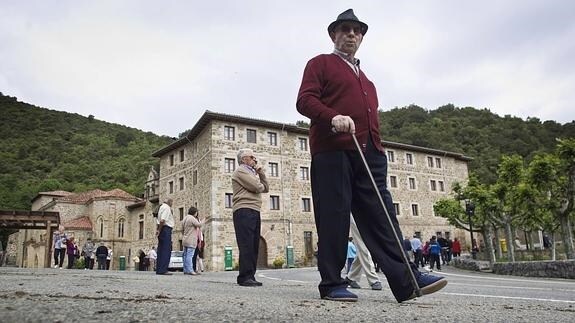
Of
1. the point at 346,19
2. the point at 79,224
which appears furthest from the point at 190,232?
the point at 79,224

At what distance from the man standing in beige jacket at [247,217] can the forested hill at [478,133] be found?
5189 cm

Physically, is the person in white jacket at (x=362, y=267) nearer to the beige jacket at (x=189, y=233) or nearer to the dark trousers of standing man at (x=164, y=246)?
the dark trousers of standing man at (x=164, y=246)

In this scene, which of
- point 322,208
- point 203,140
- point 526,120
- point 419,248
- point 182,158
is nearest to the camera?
point 322,208

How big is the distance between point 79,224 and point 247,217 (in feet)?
138

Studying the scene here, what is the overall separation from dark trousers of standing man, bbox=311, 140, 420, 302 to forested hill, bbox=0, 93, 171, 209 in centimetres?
5515

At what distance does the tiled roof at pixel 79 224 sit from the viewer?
4191cm

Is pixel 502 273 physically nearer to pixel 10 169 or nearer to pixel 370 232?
pixel 370 232

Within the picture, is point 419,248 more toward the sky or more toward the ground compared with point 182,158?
more toward the ground

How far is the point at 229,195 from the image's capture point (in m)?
30.9

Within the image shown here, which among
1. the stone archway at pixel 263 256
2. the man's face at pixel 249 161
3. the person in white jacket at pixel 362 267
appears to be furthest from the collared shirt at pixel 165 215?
the stone archway at pixel 263 256

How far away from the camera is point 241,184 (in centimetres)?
574

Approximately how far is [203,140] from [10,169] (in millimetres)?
46760

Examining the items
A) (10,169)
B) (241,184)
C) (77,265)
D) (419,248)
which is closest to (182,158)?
(77,265)

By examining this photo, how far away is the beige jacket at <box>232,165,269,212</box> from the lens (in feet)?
18.6
